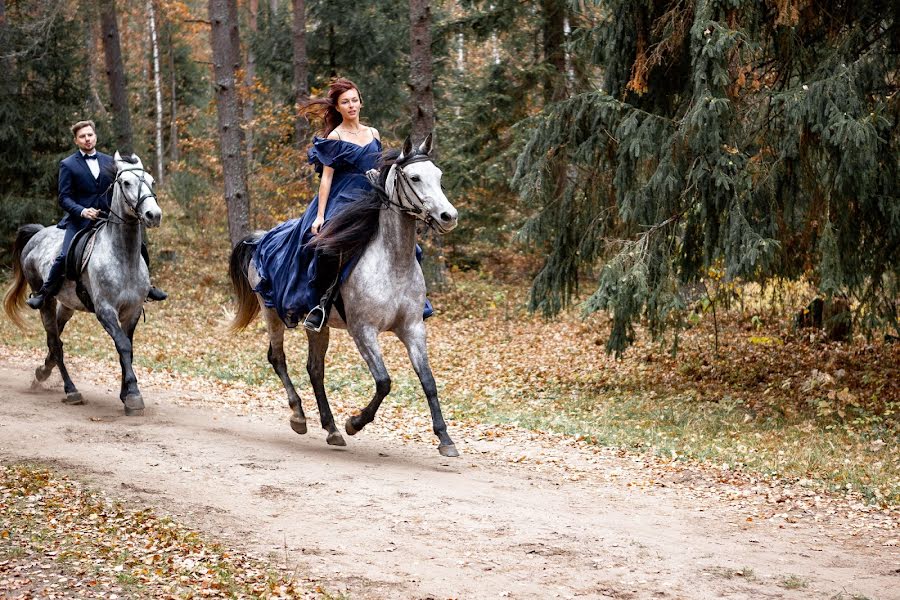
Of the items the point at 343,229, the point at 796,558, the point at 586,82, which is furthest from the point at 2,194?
the point at 796,558

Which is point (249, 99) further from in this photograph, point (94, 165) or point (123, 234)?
point (123, 234)

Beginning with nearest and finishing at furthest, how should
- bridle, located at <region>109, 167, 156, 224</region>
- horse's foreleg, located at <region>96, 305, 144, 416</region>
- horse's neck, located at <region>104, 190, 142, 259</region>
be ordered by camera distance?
1. bridle, located at <region>109, 167, 156, 224</region>
2. horse's foreleg, located at <region>96, 305, 144, 416</region>
3. horse's neck, located at <region>104, 190, 142, 259</region>

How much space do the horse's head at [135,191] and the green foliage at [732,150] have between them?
4.94m

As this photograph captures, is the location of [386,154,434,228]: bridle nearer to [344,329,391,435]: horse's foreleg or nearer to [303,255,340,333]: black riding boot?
[303,255,340,333]: black riding boot

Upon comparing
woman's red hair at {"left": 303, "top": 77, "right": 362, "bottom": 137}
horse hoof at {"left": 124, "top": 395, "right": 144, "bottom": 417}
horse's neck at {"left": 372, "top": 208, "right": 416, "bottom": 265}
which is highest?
woman's red hair at {"left": 303, "top": 77, "right": 362, "bottom": 137}

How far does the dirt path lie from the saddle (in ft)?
5.04

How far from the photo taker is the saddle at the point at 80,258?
11.0m

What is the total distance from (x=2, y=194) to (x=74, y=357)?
10764 mm

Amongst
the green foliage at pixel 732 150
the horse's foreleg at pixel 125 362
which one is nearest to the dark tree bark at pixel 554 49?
the green foliage at pixel 732 150

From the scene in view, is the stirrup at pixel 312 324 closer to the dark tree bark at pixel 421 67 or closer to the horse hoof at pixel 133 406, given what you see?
the horse hoof at pixel 133 406

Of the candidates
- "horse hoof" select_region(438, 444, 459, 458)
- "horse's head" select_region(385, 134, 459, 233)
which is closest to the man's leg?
"horse's head" select_region(385, 134, 459, 233)

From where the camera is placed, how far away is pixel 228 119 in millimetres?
20594

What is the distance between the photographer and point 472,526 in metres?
6.52

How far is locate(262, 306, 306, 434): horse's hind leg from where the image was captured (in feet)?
32.2
